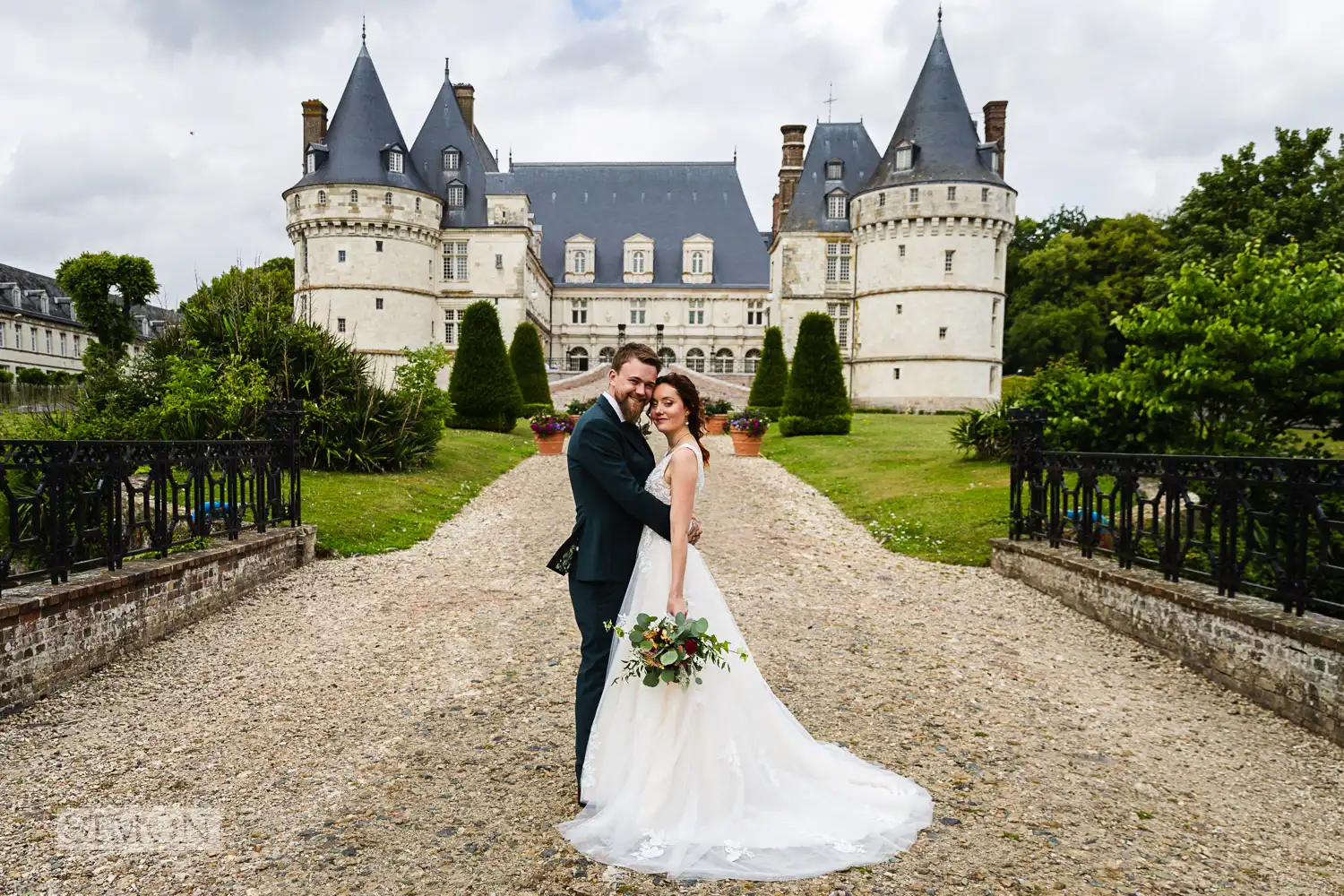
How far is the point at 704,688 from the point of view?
3.32 meters

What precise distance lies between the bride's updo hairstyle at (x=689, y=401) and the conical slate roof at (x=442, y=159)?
43.4 m

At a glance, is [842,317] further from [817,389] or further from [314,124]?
[314,124]

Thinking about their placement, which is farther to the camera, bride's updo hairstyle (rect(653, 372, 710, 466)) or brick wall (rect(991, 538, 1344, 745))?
brick wall (rect(991, 538, 1344, 745))

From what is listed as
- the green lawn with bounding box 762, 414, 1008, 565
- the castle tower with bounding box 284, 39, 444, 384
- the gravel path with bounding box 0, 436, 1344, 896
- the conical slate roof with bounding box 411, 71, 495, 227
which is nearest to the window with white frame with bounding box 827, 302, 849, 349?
the conical slate roof with bounding box 411, 71, 495, 227

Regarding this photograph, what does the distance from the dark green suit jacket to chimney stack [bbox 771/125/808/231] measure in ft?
149

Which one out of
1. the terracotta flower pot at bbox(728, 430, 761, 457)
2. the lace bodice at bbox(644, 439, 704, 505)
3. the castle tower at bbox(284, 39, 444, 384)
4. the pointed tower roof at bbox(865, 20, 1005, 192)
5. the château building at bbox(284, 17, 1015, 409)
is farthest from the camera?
the castle tower at bbox(284, 39, 444, 384)

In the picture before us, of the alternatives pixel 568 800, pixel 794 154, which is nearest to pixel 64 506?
pixel 568 800

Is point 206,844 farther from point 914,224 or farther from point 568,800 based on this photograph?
point 914,224

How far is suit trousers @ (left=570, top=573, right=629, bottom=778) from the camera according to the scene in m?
3.45

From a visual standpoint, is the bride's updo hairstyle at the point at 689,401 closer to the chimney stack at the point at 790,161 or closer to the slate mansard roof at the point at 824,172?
the slate mansard roof at the point at 824,172

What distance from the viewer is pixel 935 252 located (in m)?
40.2

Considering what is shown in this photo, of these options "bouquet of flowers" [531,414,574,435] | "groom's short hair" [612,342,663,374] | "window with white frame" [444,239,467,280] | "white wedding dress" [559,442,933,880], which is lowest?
"white wedding dress" [559,442,933,880]

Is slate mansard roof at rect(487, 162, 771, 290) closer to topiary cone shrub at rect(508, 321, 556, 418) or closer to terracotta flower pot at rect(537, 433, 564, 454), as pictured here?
topiary cone shrub at rect(508, 321, 556, 418)

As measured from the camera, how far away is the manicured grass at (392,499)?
949 cm
